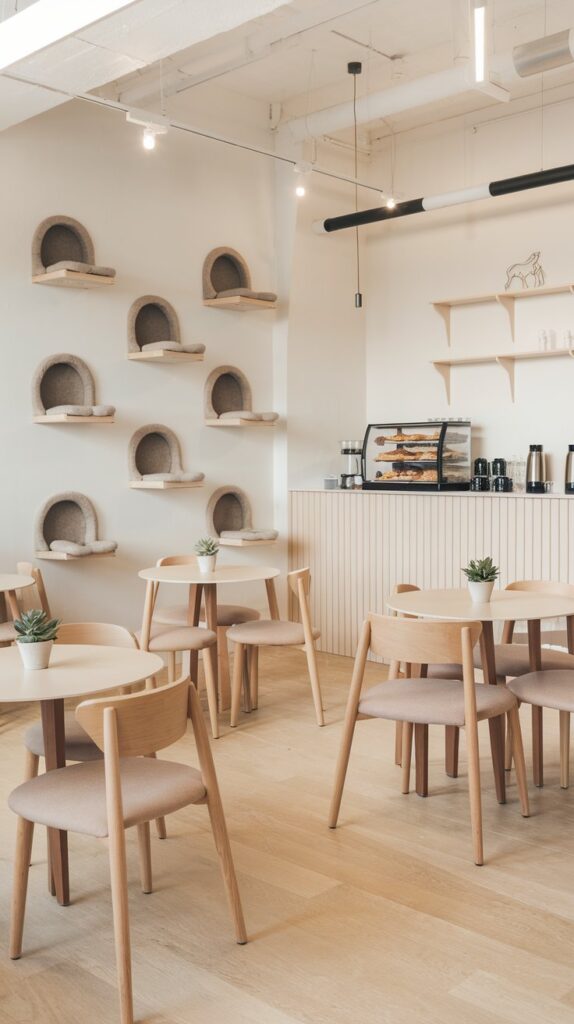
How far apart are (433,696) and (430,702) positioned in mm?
77

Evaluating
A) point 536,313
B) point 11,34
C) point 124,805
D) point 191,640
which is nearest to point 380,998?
point 124,805

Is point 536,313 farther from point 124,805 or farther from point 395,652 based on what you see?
point 124,805

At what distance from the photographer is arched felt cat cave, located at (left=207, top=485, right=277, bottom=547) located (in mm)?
6121

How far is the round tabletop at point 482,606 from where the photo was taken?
341cm

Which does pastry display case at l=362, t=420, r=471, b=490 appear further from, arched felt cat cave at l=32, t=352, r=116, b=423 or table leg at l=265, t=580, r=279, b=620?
arched felt cat cave at l=32, t=352, r=116, b=423

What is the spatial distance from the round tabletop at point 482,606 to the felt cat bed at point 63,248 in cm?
257

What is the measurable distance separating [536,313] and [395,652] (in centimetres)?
368

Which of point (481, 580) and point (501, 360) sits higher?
point (501, 360)

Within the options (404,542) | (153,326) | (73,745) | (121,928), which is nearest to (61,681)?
(73,745)

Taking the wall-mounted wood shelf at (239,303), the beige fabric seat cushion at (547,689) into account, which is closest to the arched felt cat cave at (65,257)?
the wall-mounted wood shelf at (239,303)

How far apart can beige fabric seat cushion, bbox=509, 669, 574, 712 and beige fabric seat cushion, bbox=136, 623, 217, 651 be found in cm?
161

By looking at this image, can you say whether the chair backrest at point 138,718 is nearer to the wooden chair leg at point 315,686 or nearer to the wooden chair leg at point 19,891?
the wooden chair leg at point 19,891

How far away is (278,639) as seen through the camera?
15.3 ft

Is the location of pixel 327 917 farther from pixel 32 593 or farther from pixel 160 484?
pixel 160 484
